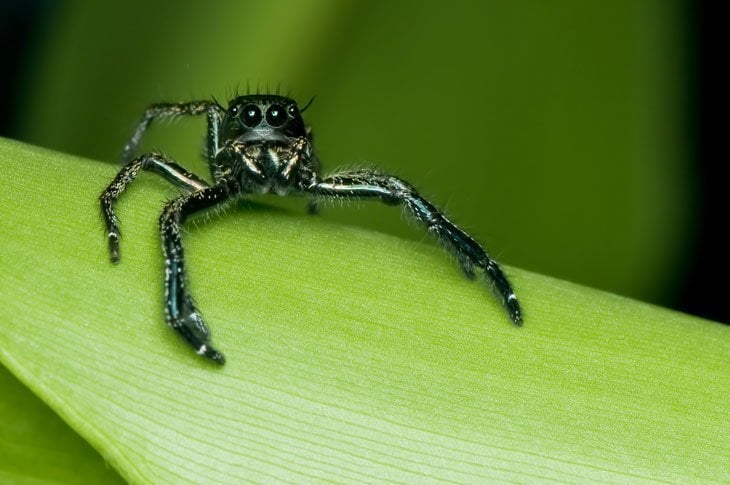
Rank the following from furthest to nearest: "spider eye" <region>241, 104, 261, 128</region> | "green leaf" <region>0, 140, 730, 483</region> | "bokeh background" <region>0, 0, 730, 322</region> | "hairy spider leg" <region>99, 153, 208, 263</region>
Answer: "bokeh background" <region>0, 0, 730, 322</region> → "spider eye" <region>241, 104, 261, 128</region> → "hairy spider leg" <region>99, 153, 208, 263</region> → "green leaf" <region>0, 140, 730, 483</region>

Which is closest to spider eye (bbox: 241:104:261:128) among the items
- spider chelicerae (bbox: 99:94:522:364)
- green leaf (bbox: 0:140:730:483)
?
spider chelicerae (bbox: 99:94:522:364)

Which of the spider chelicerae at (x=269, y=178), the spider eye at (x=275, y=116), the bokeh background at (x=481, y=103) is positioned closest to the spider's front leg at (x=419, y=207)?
the spider chelicerae at (x=269, y=178)

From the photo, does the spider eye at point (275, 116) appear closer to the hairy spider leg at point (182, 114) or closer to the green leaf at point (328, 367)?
the hairy spider leg at point (182, 114)

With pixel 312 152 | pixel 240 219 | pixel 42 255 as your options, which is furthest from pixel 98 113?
pixel 42 255

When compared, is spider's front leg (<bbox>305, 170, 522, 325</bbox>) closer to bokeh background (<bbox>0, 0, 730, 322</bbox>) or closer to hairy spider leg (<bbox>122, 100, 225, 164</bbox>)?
hairy spider leg (<bbox>122, 100, 225, 164</bbox>)

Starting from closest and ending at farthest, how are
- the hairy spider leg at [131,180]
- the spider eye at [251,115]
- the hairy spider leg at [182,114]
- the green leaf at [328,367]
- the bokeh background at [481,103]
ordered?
the green leaf at [328,367] → the hairy spider leg at [131,180] → the spider eye at [251,115] → the hairy spider leg at [182,114] → the bokeh background at [481,103]

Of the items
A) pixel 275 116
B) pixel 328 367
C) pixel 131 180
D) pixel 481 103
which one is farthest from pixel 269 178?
pixel 481 103
